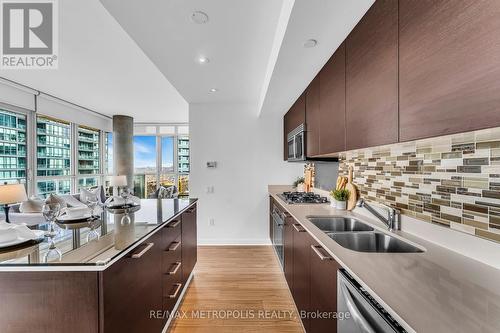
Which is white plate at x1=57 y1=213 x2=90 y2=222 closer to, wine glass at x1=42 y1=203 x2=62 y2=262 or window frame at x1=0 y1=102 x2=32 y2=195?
wine glass at x1=42 y1=203 x2=62 y2=262

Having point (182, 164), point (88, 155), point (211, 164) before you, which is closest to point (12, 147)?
point (88, 155)

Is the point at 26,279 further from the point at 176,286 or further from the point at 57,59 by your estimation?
the point at 57,59

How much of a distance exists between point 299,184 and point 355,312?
9.22ft

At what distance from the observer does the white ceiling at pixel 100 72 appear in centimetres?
210

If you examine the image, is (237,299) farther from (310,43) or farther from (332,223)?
(310,43)

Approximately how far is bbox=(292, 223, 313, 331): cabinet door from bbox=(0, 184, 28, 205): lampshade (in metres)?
2.94

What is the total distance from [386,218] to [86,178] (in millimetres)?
7088

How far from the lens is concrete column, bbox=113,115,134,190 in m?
6.22

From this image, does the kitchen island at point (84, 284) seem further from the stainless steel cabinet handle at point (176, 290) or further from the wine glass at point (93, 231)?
the stainless steel cabinet handle at point (176, 290)

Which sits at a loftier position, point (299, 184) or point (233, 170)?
point (233, 170)

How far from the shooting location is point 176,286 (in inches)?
76.9

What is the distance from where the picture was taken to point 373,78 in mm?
1241

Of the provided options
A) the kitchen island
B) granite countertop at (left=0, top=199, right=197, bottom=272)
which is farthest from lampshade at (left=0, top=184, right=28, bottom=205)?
the kitchen island

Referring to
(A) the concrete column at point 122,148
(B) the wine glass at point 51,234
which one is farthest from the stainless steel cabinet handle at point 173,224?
(A) the concrete column at point 122,148
